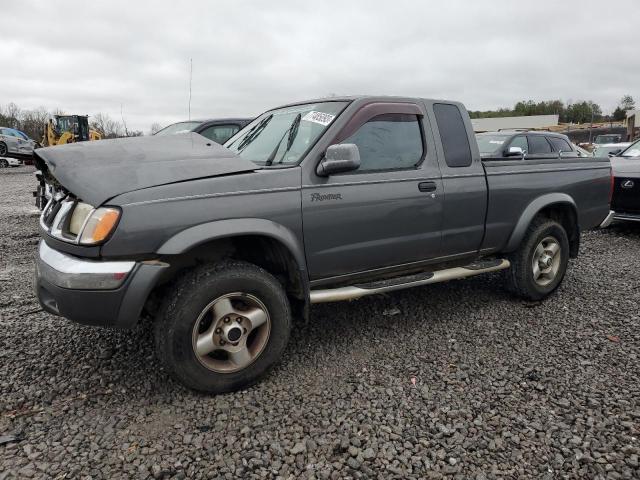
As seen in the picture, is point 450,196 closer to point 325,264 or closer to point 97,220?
point 325,264

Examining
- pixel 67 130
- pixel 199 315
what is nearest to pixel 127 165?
pixel 199 315

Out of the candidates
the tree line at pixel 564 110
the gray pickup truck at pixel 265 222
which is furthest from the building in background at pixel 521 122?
the gray pickup truck at pixel 265 222

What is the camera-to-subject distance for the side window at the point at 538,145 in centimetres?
1051

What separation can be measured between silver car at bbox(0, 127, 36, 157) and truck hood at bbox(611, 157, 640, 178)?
2366 centimetres

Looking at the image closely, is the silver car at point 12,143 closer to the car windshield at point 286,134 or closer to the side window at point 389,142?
the car windshield at point 286,134

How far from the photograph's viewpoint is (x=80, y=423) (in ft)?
8.54

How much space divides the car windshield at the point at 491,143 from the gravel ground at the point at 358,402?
6.40 metres

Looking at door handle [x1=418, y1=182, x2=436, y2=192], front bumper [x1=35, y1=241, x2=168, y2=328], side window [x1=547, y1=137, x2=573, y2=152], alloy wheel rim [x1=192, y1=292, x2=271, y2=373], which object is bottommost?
alloy wheel rim [x1=192, y1=292, x2=271, y2=373]

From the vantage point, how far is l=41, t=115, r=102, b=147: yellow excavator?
19.3 metres

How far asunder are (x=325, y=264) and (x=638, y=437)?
79.1 inches

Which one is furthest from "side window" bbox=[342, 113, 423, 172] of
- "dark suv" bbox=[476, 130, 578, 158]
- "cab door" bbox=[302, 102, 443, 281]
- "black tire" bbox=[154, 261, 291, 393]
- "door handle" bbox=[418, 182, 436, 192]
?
"dark suv" bbox=[476, 130, 578, 158]

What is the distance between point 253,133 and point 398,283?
1.72 meters

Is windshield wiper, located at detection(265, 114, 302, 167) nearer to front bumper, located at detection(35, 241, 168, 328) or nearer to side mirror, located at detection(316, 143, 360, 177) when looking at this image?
side mirror, located at detection(316, 143, 360, 177)

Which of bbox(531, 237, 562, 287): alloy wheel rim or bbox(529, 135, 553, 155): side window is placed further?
bbox(529, 135, 553, 155): side window
